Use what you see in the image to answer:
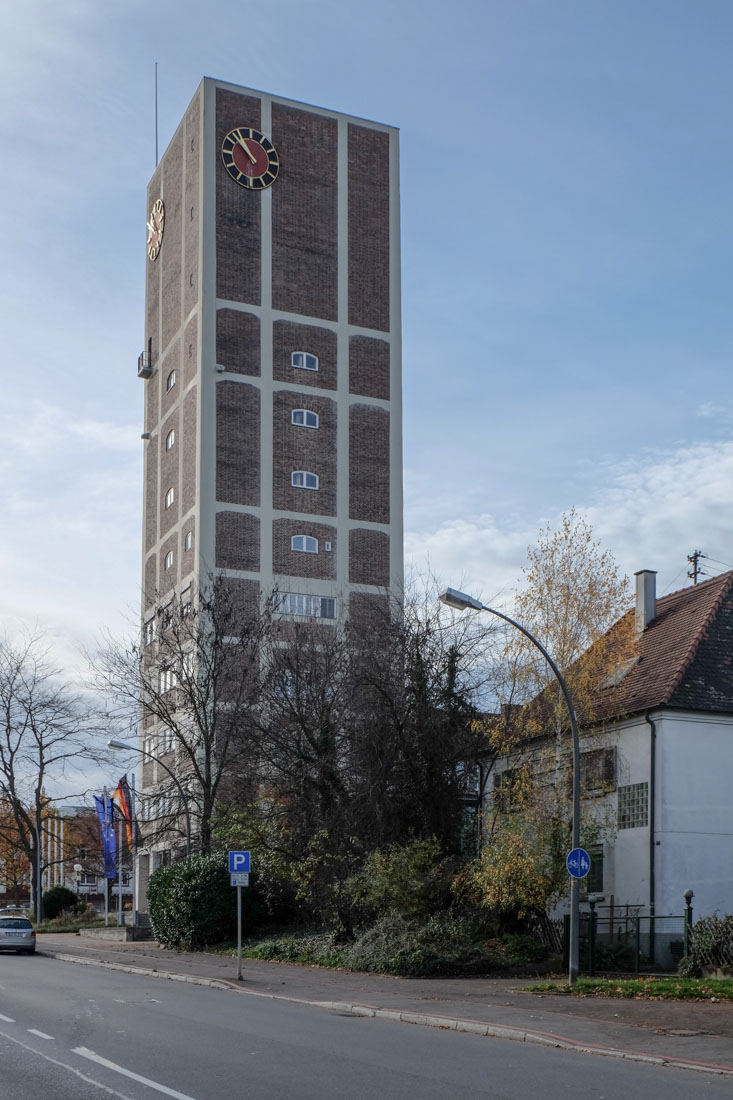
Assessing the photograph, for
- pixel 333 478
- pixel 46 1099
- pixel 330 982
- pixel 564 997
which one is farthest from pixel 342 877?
pixel 333 478

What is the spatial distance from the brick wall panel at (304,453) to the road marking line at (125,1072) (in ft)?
182

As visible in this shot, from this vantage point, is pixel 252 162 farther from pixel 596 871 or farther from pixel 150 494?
pixel 596 871

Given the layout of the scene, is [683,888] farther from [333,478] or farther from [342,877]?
[333,478]

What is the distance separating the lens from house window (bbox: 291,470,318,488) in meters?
69.3

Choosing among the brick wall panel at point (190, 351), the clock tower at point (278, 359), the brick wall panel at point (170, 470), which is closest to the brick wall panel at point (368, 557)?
the clock tower at point (278, 359)

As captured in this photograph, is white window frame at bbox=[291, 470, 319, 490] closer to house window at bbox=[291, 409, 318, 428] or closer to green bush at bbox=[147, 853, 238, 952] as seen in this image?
house window at bbox=[291, 409, 318, 428]

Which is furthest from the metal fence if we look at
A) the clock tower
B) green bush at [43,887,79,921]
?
green bush at [43,887,79,921]

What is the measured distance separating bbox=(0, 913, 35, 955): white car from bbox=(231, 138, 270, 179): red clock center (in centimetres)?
4650

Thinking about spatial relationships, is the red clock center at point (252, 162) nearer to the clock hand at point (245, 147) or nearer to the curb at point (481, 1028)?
the clock hand at point (245, 147)

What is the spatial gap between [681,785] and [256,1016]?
626 inches

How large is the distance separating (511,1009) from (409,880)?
29.6 ft

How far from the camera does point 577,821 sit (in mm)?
22469

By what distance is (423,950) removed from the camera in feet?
Answer: 84.6

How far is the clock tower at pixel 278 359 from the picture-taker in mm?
67812
